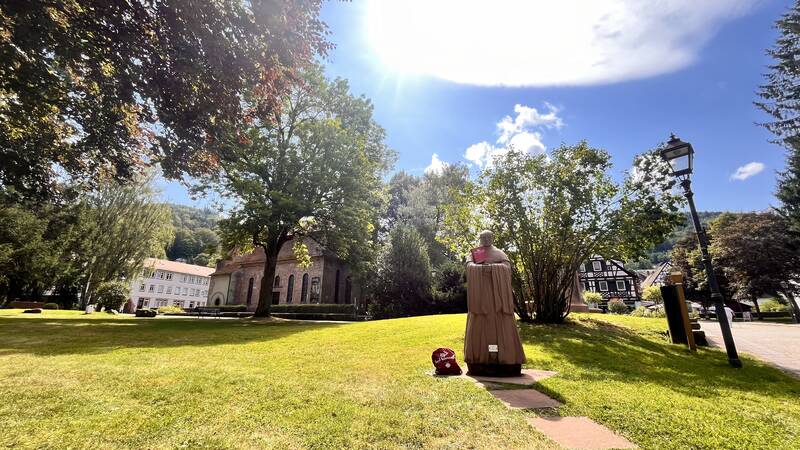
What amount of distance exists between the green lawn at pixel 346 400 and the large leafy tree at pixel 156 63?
21.3 ft

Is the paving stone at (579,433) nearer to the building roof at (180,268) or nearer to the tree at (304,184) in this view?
the tree at (304,184)

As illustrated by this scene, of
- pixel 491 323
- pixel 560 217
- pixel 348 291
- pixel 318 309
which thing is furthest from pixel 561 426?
pixel 348 291

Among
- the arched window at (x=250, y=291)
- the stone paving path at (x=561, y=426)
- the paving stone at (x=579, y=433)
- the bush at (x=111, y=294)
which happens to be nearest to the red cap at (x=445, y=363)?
the stone paving path at (x=561, y=426)

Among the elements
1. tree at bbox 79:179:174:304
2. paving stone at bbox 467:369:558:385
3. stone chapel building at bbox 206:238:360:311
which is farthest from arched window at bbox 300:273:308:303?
paving stone at bbox 467:369:558:385

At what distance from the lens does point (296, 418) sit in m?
4.00

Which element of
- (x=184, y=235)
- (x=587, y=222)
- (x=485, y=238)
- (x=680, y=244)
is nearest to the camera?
(x=485, y=238)

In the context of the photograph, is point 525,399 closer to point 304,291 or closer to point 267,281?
point 267,281

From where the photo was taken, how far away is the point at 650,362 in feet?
27.1

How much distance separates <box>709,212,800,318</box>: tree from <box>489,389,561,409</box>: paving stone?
3862cm

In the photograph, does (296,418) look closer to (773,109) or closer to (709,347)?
(709,347)

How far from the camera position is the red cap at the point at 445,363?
6637 millimetres

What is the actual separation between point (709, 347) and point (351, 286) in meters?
34.4

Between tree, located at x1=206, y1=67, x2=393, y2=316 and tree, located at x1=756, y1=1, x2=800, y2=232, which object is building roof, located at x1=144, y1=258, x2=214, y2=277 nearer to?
tree, located at x1=206, y1=67, x2=393, y2=316

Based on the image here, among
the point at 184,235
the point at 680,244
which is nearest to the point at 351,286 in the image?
the point at 680,244
